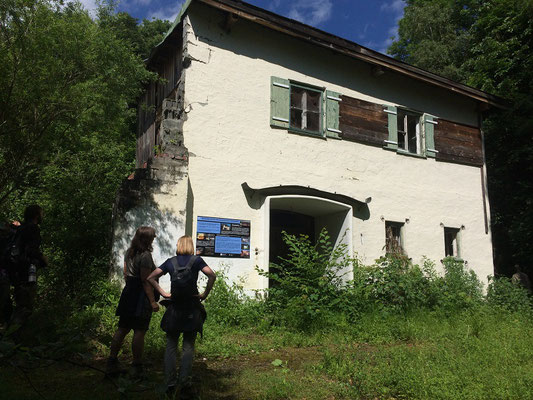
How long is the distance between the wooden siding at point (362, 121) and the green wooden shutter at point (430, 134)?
4.46ft

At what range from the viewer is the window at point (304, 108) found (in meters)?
9.46

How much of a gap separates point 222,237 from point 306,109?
365cm

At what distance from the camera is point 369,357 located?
558cm

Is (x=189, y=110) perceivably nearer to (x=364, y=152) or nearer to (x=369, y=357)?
(x=364, y=152)

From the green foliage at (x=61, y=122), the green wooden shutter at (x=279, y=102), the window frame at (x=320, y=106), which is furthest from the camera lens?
the window frame at (x=320, y=106)

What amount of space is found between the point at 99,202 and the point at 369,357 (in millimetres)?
5839

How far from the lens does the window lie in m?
9.46

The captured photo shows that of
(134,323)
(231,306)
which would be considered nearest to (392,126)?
(231,306)

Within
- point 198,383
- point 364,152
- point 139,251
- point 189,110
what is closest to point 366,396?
point 198,383

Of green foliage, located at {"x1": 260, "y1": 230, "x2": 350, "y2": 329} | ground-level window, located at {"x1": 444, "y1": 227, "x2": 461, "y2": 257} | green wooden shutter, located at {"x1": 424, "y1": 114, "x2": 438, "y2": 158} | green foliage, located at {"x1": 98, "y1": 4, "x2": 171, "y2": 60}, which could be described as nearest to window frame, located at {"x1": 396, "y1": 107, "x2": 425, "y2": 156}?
green wooden shutter, located at {"x1": 424, "y1": 114, "x2": 438, "y2": 158}

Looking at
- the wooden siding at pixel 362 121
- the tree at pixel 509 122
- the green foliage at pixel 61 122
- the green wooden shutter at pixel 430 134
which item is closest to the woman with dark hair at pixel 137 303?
the green foliage at pixel 61 122

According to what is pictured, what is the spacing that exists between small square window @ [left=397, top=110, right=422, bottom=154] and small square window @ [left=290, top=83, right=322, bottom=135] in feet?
8.59

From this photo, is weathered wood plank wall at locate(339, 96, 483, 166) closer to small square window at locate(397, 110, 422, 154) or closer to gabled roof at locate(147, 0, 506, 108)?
small square window at locate(397, 110, 422, 154)

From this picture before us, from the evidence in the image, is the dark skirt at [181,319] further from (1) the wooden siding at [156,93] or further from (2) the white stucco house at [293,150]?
(1) the wooden siding at [156,93]
